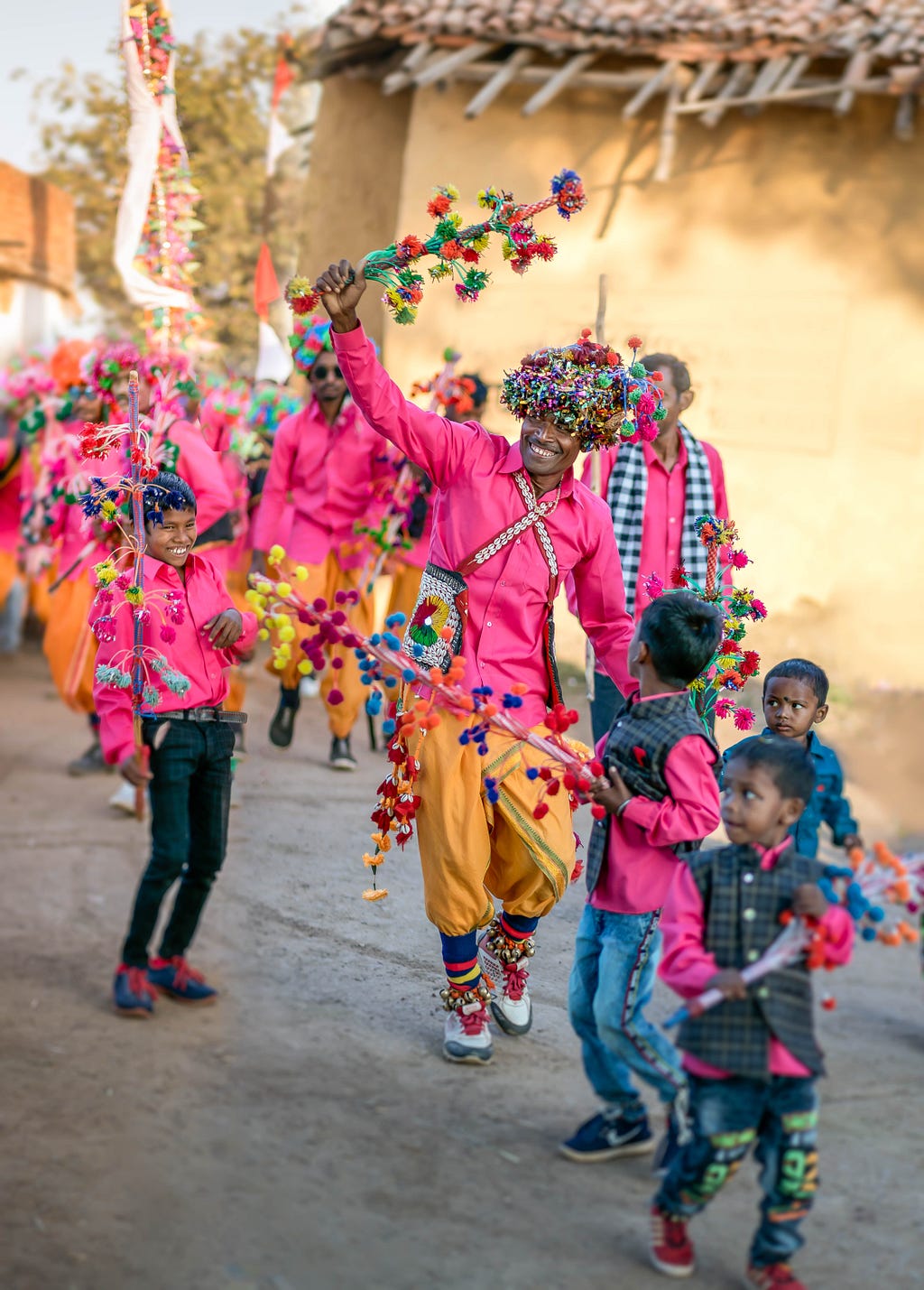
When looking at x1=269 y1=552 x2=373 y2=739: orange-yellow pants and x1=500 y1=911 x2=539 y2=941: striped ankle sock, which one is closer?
x1=500 y1=911 x2=539 y2=941: striped ankle sock

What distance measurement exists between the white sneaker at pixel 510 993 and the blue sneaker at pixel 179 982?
0.96 metres

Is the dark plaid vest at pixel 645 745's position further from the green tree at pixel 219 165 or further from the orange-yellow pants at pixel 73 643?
the green tree at pixel 219 165

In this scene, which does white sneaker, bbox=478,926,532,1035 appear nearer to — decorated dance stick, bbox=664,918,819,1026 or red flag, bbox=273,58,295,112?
decorated dance stick, bbox=664,918,819,1026

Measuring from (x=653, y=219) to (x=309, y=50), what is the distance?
395 centimetres

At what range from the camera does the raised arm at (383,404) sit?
4086 mm

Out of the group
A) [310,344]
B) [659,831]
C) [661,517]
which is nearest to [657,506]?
[661,517]

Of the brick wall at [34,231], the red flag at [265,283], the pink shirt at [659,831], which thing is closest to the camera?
the pink shirt at [659,831]

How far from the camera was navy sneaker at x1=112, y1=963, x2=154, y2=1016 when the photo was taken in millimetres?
4816

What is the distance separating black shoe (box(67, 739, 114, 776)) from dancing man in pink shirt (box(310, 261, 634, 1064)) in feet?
13.5

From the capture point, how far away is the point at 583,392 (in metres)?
4.24

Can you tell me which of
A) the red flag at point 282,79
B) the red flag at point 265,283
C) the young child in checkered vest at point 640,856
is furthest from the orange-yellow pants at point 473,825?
the red flag at point 282,79

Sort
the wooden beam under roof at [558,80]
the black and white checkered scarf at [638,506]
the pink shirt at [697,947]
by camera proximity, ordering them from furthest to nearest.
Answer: the wooden beam under roof at [558,80] → the black and white checkered scarf at [638,506] → the pink shirt at [697,947]

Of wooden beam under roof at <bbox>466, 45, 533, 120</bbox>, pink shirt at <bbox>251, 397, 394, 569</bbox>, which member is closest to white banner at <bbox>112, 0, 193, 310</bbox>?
pink shirt at <bbox>251, 397, 394, 569</bbox>

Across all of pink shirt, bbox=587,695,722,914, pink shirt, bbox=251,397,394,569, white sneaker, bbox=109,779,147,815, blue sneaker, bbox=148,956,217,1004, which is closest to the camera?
pink shirt, bbox=587,695,722,914
